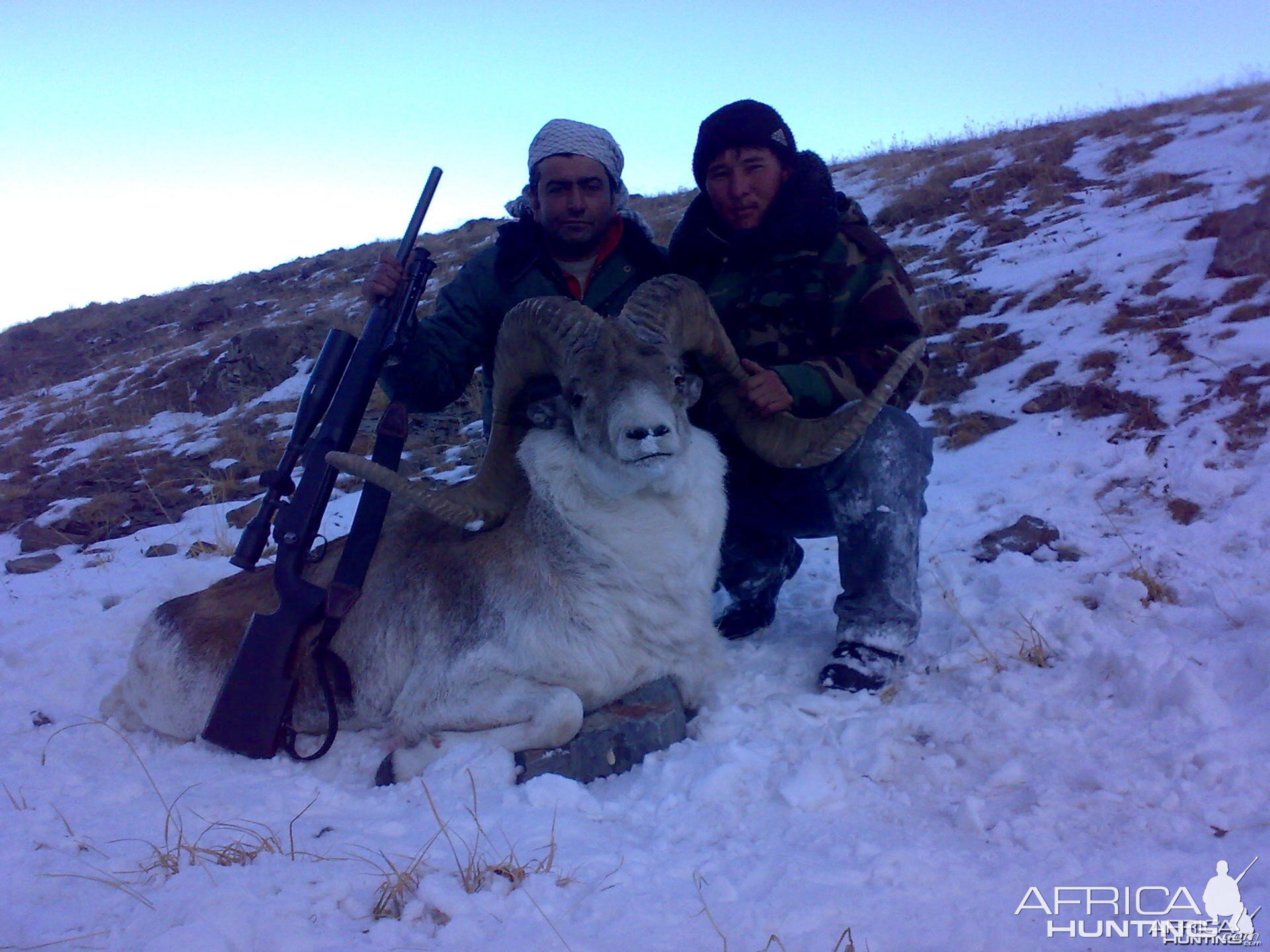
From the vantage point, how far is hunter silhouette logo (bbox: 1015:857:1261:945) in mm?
2201

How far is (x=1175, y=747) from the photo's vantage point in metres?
3.07

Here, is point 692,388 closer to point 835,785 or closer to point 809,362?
point 809,362

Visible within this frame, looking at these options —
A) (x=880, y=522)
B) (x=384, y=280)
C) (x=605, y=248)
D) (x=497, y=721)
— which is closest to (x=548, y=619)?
(x=497, y=721)

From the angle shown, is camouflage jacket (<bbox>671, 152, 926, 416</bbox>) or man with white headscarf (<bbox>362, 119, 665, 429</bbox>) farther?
man with white headscarf (<bbox>362, 119, 665, 429</bbox>)

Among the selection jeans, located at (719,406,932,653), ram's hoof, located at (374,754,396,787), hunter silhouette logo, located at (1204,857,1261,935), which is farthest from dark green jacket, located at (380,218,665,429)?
hunter silhouette logo, located at (1204,857,1261,935)

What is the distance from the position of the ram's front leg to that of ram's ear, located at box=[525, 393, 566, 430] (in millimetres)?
1381

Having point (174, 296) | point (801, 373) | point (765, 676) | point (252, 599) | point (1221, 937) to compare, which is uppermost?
point (174, 296)

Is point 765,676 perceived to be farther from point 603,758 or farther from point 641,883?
point 641,883

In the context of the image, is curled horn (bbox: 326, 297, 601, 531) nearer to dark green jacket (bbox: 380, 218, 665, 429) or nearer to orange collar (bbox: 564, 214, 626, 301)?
dark green jacket (bbox: 380, 218, 665, 429)

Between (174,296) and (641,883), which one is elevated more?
(174,296)

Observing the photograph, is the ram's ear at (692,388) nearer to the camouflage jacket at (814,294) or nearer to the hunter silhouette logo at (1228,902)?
the camouflage jacket at (814,294)

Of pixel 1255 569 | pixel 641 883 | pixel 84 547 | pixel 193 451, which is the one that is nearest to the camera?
pixel 641 883

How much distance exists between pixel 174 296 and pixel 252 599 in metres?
35.4

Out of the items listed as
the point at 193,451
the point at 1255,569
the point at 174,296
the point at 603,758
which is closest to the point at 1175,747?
the point at 1255,569
